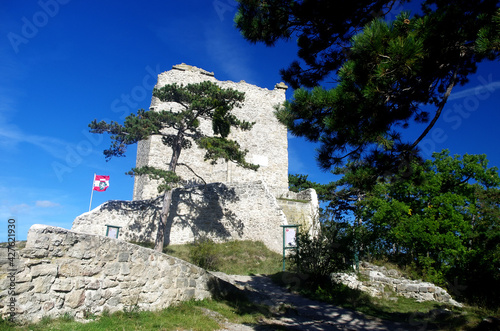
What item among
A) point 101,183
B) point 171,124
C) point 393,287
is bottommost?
point 393,287

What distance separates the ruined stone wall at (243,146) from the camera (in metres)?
22.7

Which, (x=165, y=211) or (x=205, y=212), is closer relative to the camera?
(x=165, y=211)

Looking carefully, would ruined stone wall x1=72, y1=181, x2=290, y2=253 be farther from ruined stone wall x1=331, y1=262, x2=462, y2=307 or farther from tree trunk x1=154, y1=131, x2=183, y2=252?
ruined stone wall x1=331, y1=262, x2=462, y2=307

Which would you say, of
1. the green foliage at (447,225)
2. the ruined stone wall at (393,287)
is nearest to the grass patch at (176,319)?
the ruined stone wall at (393,287)

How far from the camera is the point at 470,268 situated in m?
13.1

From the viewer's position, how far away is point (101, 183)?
16891mm

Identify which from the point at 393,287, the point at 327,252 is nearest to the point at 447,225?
the point at 393,287

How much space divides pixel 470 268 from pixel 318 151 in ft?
38.2

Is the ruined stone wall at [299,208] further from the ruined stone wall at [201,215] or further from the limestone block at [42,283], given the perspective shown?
the limestone block at [42,283]

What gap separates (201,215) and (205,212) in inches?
10.0

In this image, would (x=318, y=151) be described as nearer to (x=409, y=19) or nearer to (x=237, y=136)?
(x=409, y=19)

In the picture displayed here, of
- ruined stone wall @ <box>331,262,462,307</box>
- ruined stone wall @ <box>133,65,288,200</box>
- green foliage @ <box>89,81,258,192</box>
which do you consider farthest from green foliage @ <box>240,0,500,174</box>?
ruined stone wall @ <box>133,65,288,200</box>

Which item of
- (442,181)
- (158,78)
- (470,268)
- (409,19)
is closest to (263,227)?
(470,268)

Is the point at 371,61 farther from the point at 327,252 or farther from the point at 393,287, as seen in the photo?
the point at 393,287
